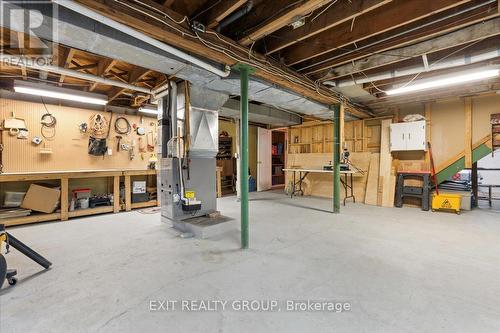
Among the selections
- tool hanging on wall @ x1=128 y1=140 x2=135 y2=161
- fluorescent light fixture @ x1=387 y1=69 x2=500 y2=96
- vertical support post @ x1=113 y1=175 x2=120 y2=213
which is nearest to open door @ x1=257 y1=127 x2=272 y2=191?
tool hanging on wall @ x1=128 y1=140 x2=135 y2=161

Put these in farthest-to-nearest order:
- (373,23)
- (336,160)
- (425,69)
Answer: (336,160) < (425,69) < (373,23)

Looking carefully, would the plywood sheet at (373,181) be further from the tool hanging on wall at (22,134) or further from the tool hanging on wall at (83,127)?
the tool hanging on wall at (22,134)

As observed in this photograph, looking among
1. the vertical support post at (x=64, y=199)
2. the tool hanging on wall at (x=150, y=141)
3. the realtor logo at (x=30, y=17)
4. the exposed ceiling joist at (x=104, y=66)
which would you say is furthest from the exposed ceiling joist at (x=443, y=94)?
the vertical support post at (x=64, y=199)

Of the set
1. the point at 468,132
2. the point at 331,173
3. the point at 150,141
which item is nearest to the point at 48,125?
the point at 150,141

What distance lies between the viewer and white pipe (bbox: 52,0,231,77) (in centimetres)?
164

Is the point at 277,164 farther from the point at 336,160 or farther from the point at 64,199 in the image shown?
the point at 64,199

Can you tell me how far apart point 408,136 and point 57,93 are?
7605 millimetres

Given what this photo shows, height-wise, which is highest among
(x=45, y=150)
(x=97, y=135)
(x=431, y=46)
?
(x=431, y=46)

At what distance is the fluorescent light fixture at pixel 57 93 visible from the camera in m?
3.96

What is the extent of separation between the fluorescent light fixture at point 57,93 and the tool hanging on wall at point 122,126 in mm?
632

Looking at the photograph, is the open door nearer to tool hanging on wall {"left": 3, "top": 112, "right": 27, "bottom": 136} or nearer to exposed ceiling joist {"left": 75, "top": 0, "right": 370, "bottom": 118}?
exposed ceiling joist {"left": 75, "top": 0, "right": 370, "bottom": 118}

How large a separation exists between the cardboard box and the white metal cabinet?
7.44 meters

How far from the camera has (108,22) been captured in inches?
71.5

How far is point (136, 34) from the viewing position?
1.99 m
